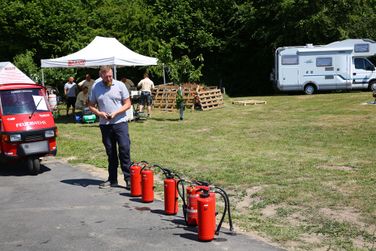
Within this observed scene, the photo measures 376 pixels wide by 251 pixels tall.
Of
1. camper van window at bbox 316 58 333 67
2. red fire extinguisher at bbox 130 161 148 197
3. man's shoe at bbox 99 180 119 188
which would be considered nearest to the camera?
red fire extinguisher at bbox 130 161 148 197

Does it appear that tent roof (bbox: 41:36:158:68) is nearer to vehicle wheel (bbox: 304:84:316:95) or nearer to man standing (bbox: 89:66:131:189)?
man standing (bbox: 89:66:131:189)

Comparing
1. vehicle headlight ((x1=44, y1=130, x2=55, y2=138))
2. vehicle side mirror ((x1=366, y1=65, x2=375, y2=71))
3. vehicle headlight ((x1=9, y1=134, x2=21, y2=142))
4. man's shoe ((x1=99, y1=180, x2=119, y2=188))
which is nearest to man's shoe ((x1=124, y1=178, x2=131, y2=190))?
man's shoe ((x1=99, y1=180, x2=119, y2=188))

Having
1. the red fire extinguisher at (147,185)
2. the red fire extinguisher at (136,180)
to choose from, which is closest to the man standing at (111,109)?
the red fire extinguisher at (136,180)

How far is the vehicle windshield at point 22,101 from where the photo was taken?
10.5 m

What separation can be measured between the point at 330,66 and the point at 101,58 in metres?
14.3

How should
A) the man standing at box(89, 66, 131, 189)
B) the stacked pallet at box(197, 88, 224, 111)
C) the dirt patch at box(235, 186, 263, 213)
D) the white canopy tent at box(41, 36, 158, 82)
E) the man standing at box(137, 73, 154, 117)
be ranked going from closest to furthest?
the dirt patch at box(235, 186, 263, 213)
the man standing at box(89, 66, 131, 189)
the white canopy tent at box(41, 36, 158, 82)
the man standing at box(137, 73, 154, 117)
the stacked pallet at box(197, 88, 224, 111)

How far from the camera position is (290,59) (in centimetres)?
2817

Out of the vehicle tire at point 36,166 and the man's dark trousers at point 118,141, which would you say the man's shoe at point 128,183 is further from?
the vehicle tire at point 36,166

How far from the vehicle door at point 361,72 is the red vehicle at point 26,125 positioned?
20.8 m

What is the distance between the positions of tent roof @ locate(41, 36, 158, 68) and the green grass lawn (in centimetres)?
229

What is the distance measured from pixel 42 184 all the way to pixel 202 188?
421cm

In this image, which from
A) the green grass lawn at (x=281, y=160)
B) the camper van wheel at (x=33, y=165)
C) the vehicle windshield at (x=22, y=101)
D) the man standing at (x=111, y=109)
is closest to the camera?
the green grass lawn at (x=281, y=160)

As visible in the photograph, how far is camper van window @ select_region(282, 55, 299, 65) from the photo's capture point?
28.1 m

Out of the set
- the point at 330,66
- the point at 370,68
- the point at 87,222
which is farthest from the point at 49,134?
the point at 370,68
